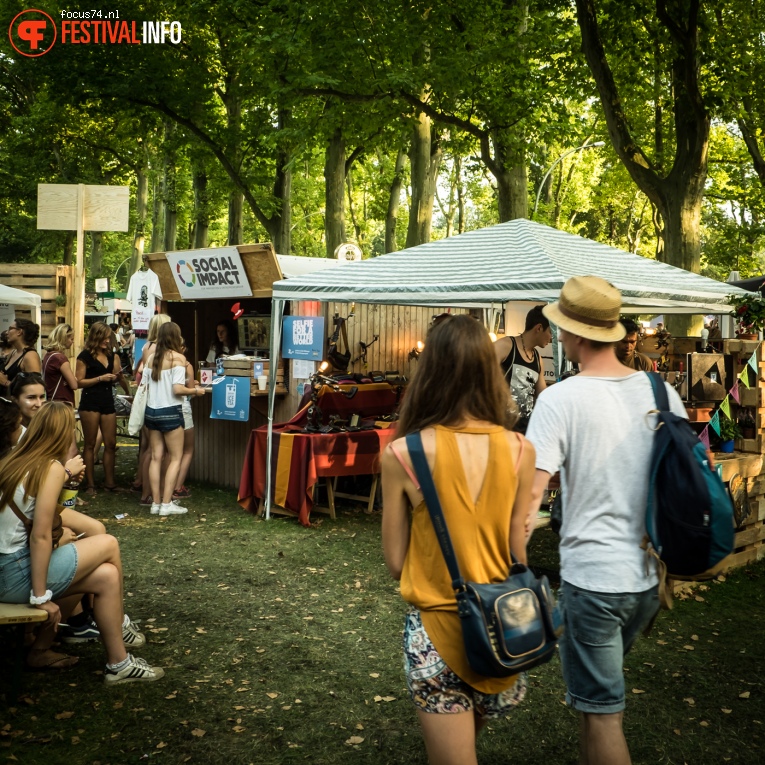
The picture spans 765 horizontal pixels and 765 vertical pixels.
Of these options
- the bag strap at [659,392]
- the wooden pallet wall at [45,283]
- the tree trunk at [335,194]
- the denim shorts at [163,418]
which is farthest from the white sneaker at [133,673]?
the tree trunk at [335,194]

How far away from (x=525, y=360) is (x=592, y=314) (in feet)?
12.4

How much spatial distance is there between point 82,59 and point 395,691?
1734 cm

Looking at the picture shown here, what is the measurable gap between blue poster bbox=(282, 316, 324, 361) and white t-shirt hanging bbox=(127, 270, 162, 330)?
2.73m

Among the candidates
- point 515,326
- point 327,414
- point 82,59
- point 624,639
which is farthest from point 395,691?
point 82,59

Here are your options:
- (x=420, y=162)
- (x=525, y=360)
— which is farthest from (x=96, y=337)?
(x=420, y=162)

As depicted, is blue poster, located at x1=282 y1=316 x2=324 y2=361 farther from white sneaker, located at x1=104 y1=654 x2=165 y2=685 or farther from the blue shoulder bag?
the blue shoulder bag

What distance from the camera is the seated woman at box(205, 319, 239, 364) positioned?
1129 cm

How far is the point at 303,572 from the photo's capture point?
22.2 feet

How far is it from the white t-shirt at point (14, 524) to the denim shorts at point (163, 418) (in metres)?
4.59

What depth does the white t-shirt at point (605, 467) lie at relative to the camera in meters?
2.62

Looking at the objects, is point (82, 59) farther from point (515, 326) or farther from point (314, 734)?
point (314, 734)

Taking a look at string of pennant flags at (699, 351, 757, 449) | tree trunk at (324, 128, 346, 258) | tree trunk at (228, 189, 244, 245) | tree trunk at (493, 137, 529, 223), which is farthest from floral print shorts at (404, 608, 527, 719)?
tree trunk at (228, 189, 244, 245)

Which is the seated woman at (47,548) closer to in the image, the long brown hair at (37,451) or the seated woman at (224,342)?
the long brown hair at (37,451)

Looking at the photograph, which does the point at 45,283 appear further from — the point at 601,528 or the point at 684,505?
the point at 684,505
